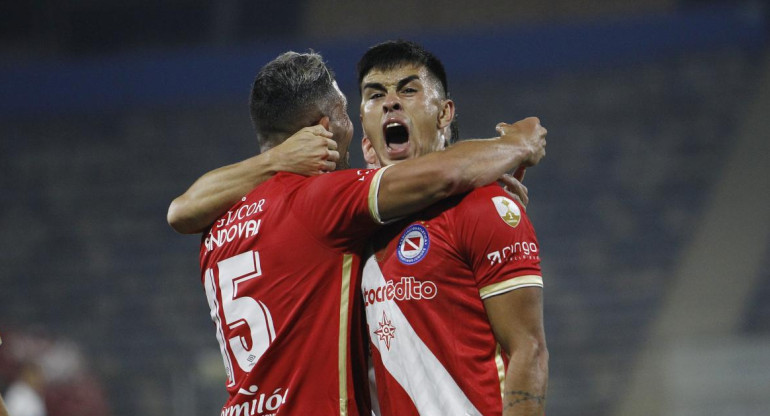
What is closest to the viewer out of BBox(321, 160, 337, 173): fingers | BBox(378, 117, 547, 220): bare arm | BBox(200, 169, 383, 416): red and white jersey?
BBox(378, 117, 547, 220): bare arm

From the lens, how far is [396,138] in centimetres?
299

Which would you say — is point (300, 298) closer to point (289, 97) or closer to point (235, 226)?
point (235, 226)

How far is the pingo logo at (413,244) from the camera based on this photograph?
8.34ft

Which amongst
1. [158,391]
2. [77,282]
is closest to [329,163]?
[158,391]

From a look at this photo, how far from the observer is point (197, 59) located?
13.4m

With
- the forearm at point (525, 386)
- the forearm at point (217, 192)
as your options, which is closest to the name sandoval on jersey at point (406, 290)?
the forearm at point (525, 386)

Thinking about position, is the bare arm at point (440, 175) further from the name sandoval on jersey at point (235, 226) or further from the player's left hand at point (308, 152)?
the name sandoval on jersey at point (235, 226)

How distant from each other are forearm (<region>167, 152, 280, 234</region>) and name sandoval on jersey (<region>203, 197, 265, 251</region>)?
1.6 inches

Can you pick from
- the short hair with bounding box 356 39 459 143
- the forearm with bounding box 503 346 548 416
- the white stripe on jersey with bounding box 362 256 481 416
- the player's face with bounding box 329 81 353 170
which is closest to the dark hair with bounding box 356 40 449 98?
the short hair with bounding box 356 39 459 143

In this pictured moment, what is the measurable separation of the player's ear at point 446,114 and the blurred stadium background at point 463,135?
859 cm

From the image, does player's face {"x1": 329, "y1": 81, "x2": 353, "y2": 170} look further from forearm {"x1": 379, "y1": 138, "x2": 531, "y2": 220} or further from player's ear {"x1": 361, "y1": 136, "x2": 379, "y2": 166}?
forearm {"x1": 379, "y1": 138, "x2": 531, "y2": 220}

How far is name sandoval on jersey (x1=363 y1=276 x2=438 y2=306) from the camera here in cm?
253

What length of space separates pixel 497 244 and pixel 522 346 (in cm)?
28

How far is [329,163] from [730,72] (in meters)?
12.7
